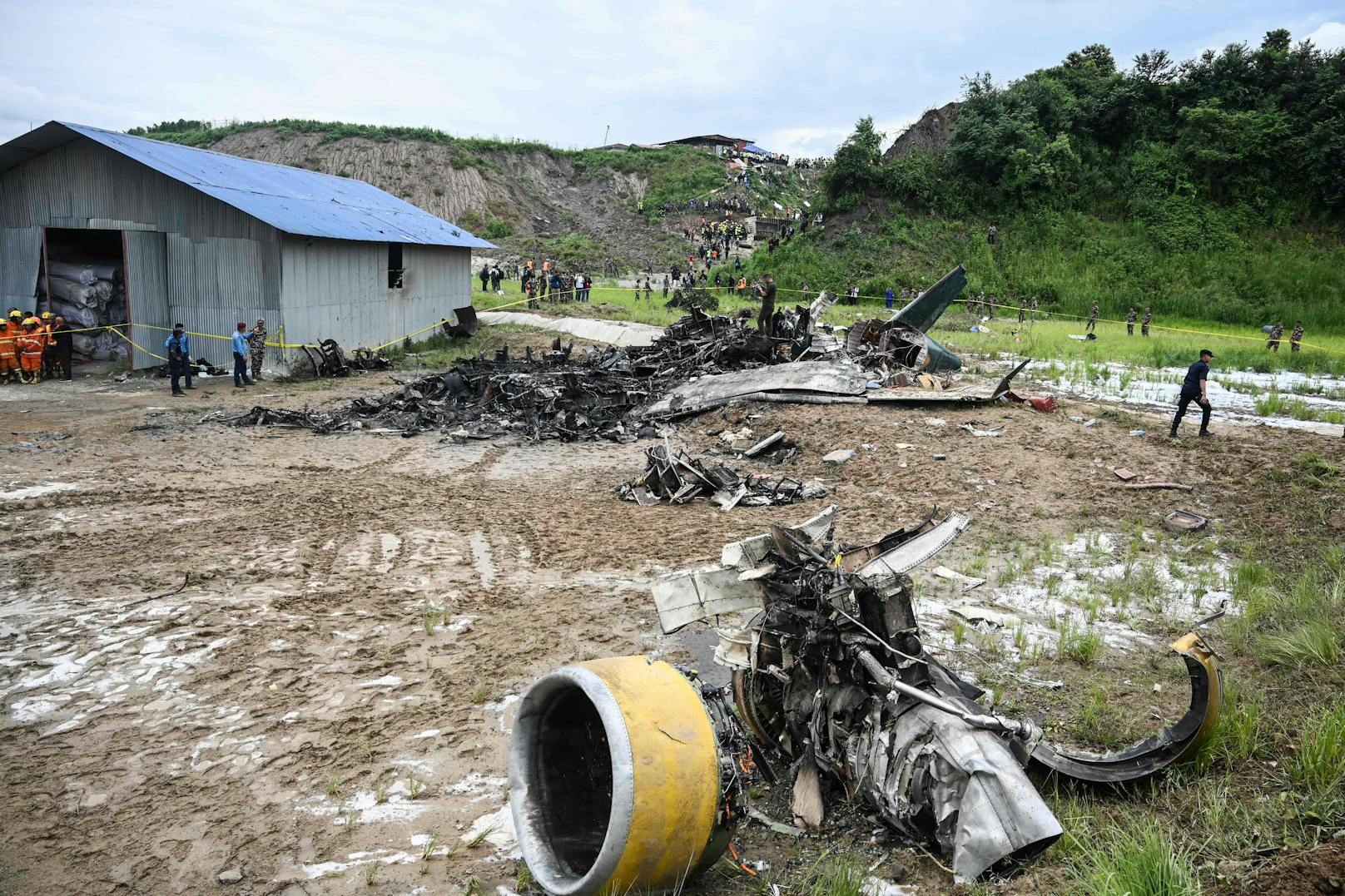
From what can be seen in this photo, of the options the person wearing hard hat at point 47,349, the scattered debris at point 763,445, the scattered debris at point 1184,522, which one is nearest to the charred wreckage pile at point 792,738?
the scattered debris at point 1184,522

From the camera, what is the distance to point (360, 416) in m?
15.2

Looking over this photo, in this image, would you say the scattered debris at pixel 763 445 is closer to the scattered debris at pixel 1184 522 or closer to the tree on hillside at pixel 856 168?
the scattered debris at pixel 1184 522

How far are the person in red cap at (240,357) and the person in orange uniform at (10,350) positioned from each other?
446 centimetres

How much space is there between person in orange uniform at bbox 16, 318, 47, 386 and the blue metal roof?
4.58m

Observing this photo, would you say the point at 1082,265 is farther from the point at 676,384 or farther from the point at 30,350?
the point at 30,350

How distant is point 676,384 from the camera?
17422 millimetres

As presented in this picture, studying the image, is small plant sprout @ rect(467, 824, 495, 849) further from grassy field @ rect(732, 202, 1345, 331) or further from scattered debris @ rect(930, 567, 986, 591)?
grassy field @ rect(732, 202, 1345, 331)

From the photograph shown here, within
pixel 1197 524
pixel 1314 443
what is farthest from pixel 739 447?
pixel 1314 443

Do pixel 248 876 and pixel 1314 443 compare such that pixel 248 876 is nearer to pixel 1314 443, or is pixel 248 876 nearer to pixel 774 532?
pixel 774 532

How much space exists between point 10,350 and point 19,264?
14.3 ft

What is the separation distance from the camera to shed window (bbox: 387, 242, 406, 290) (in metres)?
24.7

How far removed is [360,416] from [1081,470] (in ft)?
40.0

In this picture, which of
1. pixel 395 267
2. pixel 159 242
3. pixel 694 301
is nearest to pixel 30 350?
pixel 159 242


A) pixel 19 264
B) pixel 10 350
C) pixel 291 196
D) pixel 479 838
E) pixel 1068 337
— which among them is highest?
pixel 291 196
